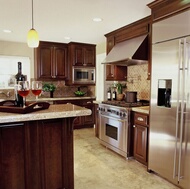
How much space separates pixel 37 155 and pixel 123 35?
9.37ft

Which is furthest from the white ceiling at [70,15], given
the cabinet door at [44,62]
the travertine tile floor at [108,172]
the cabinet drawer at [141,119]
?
the travertine tile floor at [108,172]

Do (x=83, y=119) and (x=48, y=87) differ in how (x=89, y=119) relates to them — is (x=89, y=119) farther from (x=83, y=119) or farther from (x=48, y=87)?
(x=48, y=87)

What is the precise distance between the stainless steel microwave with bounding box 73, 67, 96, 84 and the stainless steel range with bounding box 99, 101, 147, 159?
5.59 ft

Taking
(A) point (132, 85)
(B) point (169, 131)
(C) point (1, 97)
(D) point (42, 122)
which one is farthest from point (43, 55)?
(B) point (169, 131)

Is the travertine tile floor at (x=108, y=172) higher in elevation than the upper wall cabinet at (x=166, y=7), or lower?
lower

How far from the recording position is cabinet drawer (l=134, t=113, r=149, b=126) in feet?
9.46

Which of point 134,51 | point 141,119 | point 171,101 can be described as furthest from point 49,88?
point 171,101

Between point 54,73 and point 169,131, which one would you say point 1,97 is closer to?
point 54,73

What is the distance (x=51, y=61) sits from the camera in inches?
204

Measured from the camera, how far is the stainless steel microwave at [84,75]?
532 centimetres

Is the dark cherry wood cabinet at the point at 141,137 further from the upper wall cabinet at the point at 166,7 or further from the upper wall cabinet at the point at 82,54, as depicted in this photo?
the upper wall cabinet at the point at 82,54

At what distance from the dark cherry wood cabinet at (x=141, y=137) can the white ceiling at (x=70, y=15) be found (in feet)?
5.43

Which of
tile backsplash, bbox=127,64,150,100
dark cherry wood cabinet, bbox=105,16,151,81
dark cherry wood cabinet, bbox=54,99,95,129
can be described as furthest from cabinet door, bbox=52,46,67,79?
tile backsplash, bbox=127,64,150,100

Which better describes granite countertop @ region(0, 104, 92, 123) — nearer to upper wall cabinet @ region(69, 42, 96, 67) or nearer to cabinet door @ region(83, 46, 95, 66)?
upper wall cabinet @ region(69, 42, 96, 67)
